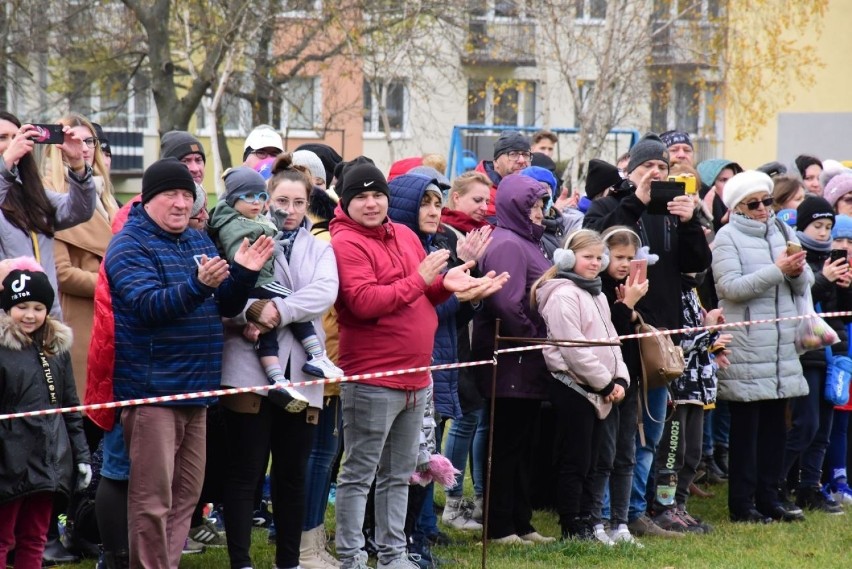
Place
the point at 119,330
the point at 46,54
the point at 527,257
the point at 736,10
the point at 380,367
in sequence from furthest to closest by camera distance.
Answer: the point at 736,10
the point at 46,54
the point at 527,257
the point at 380,367
the point at 119,330

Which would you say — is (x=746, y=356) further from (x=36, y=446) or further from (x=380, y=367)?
(x=36, y=446)

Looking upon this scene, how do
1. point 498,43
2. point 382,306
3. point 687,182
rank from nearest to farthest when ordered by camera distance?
1. point 382,306
2. point 687,182
3. point 498,43

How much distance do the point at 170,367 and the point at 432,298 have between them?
1.57 meters

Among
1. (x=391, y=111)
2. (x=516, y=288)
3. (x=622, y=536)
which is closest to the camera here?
(x=516, y=288)

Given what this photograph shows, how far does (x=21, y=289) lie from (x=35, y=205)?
0.94m

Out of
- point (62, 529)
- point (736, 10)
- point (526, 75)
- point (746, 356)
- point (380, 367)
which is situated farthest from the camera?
point (526, 75)

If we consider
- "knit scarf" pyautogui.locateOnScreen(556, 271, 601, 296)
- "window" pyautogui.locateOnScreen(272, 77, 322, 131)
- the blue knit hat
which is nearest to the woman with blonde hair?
"knit scarf" pyautogui.locateOnScreen(556, 271, 601, 296)

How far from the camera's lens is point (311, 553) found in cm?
657

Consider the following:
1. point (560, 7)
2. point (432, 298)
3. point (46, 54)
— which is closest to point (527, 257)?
point (432, 298)

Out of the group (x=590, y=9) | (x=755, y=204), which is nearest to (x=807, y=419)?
(x=755, y=204)

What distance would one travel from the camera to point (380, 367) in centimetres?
619

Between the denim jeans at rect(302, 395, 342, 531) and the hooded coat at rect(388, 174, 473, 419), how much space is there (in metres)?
0.61

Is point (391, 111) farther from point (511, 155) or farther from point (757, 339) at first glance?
point (757, 339)

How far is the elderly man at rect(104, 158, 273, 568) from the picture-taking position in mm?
5355
